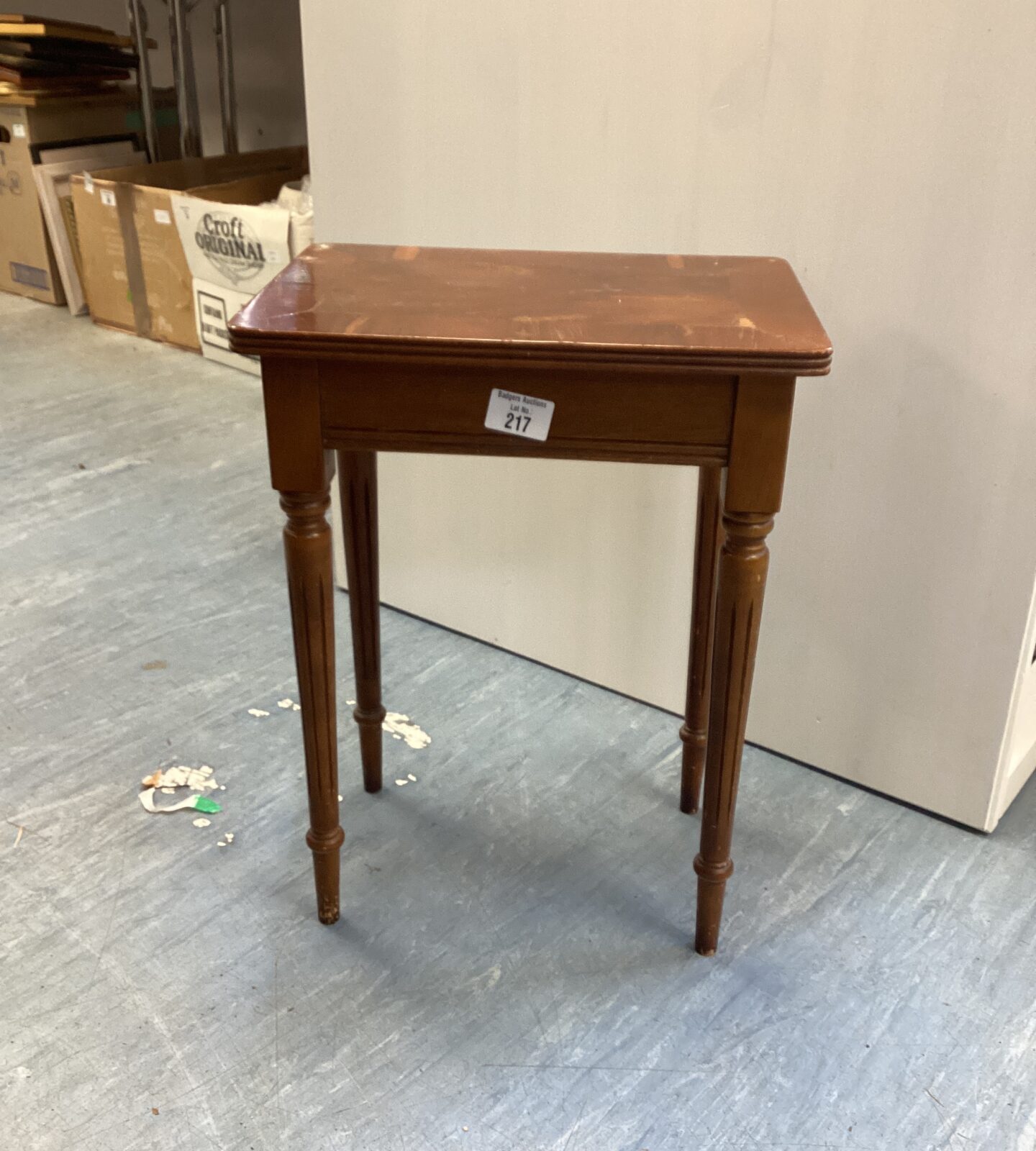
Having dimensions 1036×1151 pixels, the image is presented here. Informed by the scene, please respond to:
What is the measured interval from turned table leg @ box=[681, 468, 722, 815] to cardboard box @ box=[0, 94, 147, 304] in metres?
2.73

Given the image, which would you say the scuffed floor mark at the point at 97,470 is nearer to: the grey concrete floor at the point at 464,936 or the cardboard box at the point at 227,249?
the cardboard box at the point at 227,249

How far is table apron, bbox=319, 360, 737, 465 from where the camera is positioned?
84 cm

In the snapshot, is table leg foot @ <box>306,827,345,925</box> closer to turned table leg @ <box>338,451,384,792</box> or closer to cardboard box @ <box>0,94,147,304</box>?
turned table leg @ <box>338,451,384,792</box>

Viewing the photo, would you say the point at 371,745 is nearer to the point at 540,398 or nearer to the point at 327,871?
the point at 327,871

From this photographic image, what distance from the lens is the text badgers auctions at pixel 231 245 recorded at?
102 inches

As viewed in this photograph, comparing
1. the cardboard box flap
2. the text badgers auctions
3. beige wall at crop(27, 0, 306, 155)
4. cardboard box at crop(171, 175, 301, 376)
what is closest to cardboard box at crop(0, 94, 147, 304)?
the cardboard box flap

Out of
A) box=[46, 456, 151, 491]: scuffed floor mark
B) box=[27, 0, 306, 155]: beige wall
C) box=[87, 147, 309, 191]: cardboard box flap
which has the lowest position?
box=[46, 456, 151, 491]: scuffed floor mark

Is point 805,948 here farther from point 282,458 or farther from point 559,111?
point 559,111

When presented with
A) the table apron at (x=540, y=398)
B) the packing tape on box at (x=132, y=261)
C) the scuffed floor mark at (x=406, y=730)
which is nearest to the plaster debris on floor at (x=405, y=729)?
the scuffed floor mark at (x=406, y=730)

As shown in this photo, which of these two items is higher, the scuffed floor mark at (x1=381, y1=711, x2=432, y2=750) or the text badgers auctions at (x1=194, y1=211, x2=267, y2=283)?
the text badgers auctions at (x1=194, y1=211, x2=267, y2=283)

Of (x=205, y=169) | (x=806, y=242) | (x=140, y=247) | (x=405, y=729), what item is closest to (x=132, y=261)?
(x=140, y=247)

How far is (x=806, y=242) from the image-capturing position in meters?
1.16

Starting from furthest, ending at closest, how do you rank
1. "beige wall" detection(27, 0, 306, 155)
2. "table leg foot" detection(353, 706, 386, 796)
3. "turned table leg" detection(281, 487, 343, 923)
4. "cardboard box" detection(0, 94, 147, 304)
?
"beige wall" detection(27, 0, 306, 155) → "cardboard box" detection(0, 94, 147, 304) → "table leg foot" detection(353, 706, 386, 796) → "turned table leg" detection(281, 487, 343, 923)

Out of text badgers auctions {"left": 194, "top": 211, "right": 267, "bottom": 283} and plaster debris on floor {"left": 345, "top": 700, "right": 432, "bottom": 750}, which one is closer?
plaster debris on floor {"left": 345, "top": 700, "right": 432, "bottom": 750}
